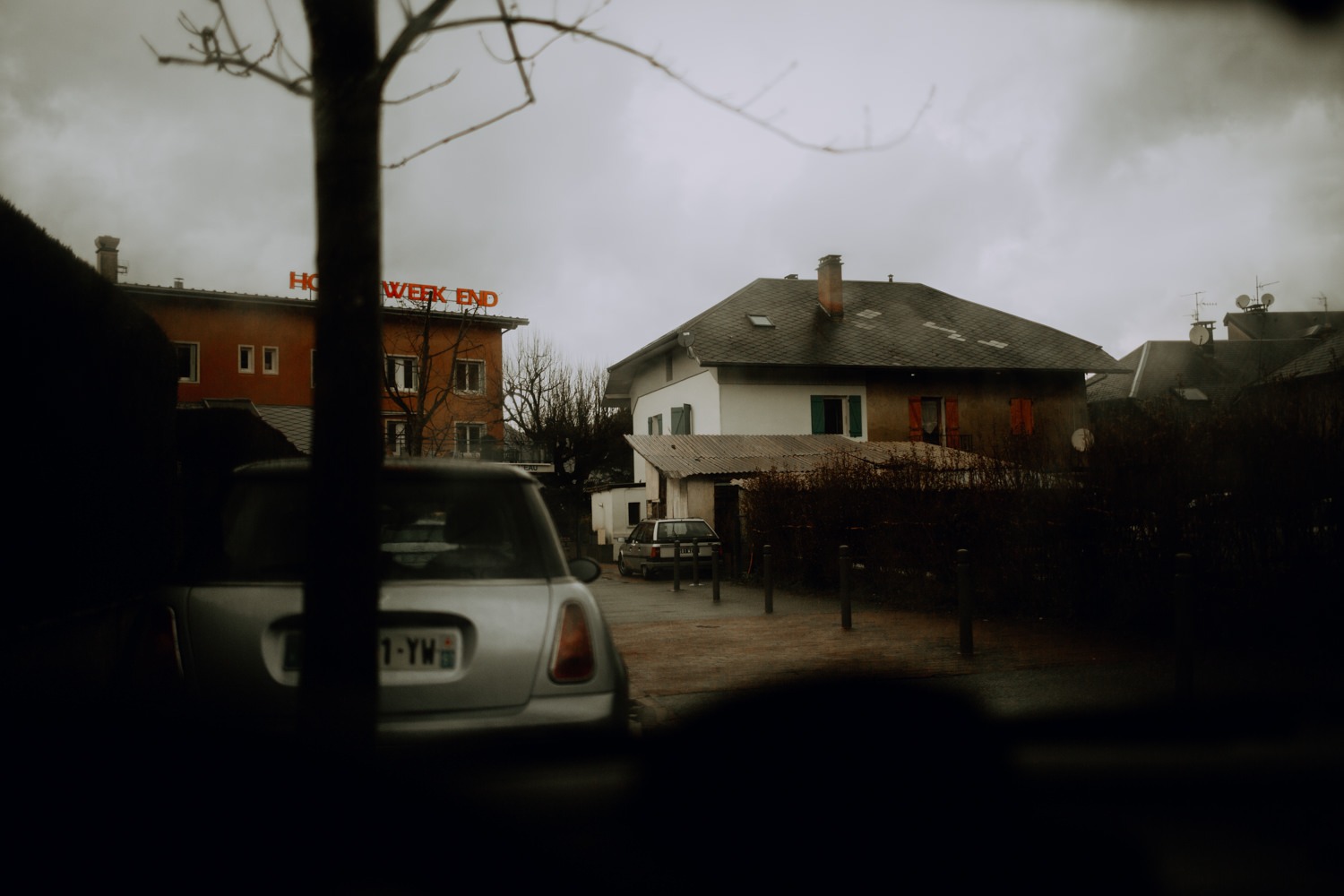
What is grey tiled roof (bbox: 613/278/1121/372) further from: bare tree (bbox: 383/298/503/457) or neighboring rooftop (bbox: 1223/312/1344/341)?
neighboring rooftop (bbox: 1223/312/1344/341)

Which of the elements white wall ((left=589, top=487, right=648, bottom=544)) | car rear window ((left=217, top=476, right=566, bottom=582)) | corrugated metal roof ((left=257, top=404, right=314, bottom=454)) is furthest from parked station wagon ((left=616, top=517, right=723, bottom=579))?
car rear window ((left=217, top=476, right=566, bottom=582))

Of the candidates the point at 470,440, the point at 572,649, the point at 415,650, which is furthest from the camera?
the point at 470,440

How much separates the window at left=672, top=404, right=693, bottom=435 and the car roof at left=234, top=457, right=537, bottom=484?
103ft

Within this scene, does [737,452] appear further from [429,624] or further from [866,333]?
[429,624]

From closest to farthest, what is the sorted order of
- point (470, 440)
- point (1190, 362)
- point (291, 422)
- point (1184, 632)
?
1. point (1184, 632)
2. point (291, 422)
3. point (470, 440)
4. point (1190, 362)

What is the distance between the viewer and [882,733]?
10.5 feet

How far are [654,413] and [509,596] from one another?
36.6 metres

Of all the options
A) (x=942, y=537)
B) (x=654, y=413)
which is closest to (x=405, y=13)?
(x=942, y=537)

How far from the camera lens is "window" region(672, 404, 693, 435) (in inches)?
1415

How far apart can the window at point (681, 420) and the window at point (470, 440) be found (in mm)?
11602

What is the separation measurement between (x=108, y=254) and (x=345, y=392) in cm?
4968

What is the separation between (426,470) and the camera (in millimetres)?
3600

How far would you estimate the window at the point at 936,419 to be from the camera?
117ft

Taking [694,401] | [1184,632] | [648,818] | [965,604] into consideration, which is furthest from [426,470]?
[694,401]
